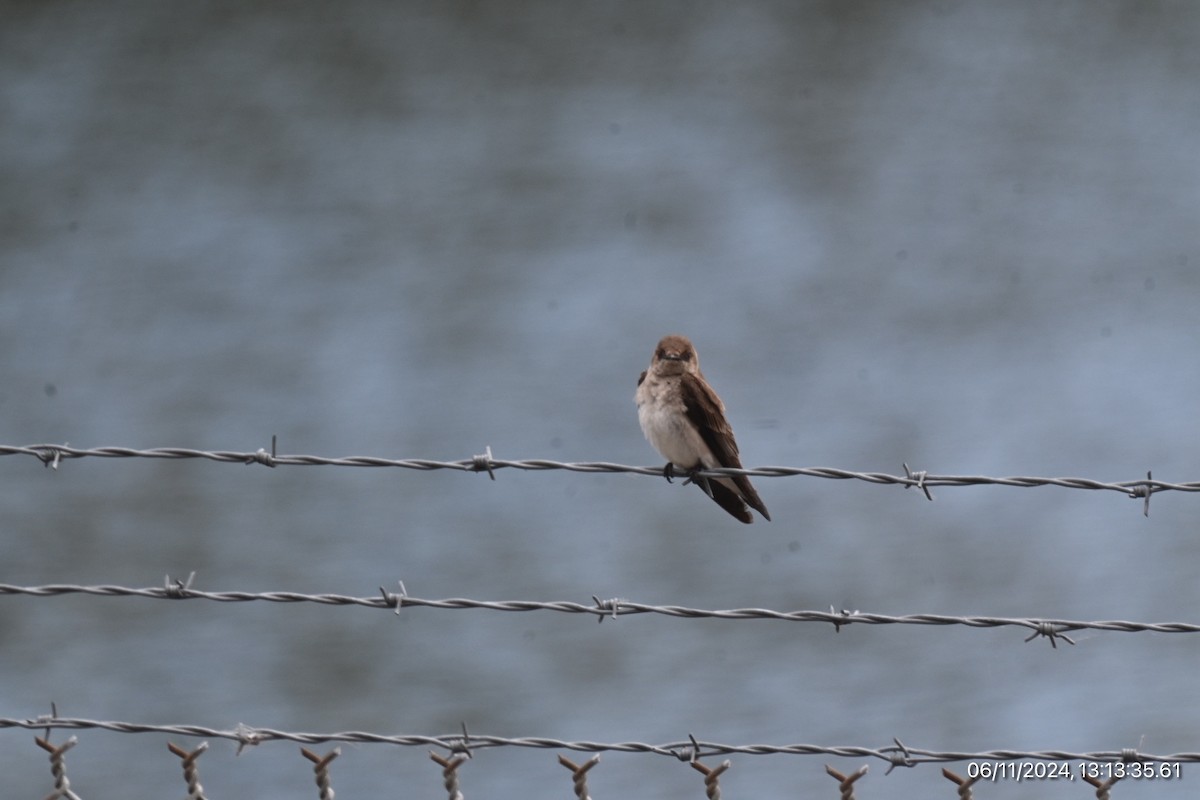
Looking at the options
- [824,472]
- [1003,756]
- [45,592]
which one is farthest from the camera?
[824,472]

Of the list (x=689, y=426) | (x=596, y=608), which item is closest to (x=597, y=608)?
(x=596, y=608)

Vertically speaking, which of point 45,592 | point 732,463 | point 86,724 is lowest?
point 86,724

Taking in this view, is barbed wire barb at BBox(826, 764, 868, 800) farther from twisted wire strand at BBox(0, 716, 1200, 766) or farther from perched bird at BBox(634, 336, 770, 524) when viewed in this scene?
perched bird at BBox(634, 336, 770, 524)

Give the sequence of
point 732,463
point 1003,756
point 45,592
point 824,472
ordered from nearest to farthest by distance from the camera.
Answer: point 1003,756
point 45,592
point 824,472
point 732,463

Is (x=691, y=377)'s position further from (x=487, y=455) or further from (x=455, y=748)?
(x=455, y=748)

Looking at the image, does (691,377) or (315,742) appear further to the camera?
(691,377)

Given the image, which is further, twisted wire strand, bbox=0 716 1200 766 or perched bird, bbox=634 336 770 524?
perched bird, bbox=634 336 770 524

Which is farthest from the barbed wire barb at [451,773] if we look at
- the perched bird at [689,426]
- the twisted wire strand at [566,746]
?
the perched bird at [689,426]

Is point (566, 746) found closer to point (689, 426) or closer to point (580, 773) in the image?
point (580, 773)

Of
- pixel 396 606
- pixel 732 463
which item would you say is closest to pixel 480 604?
pixel 396 606

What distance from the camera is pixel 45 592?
92.4 inches

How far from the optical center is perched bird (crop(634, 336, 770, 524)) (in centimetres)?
373

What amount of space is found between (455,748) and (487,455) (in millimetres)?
580

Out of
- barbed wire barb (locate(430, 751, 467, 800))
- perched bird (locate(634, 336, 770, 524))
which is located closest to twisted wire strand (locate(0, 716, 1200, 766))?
barbed wire barb (locate(430, 751, 467, 800))
